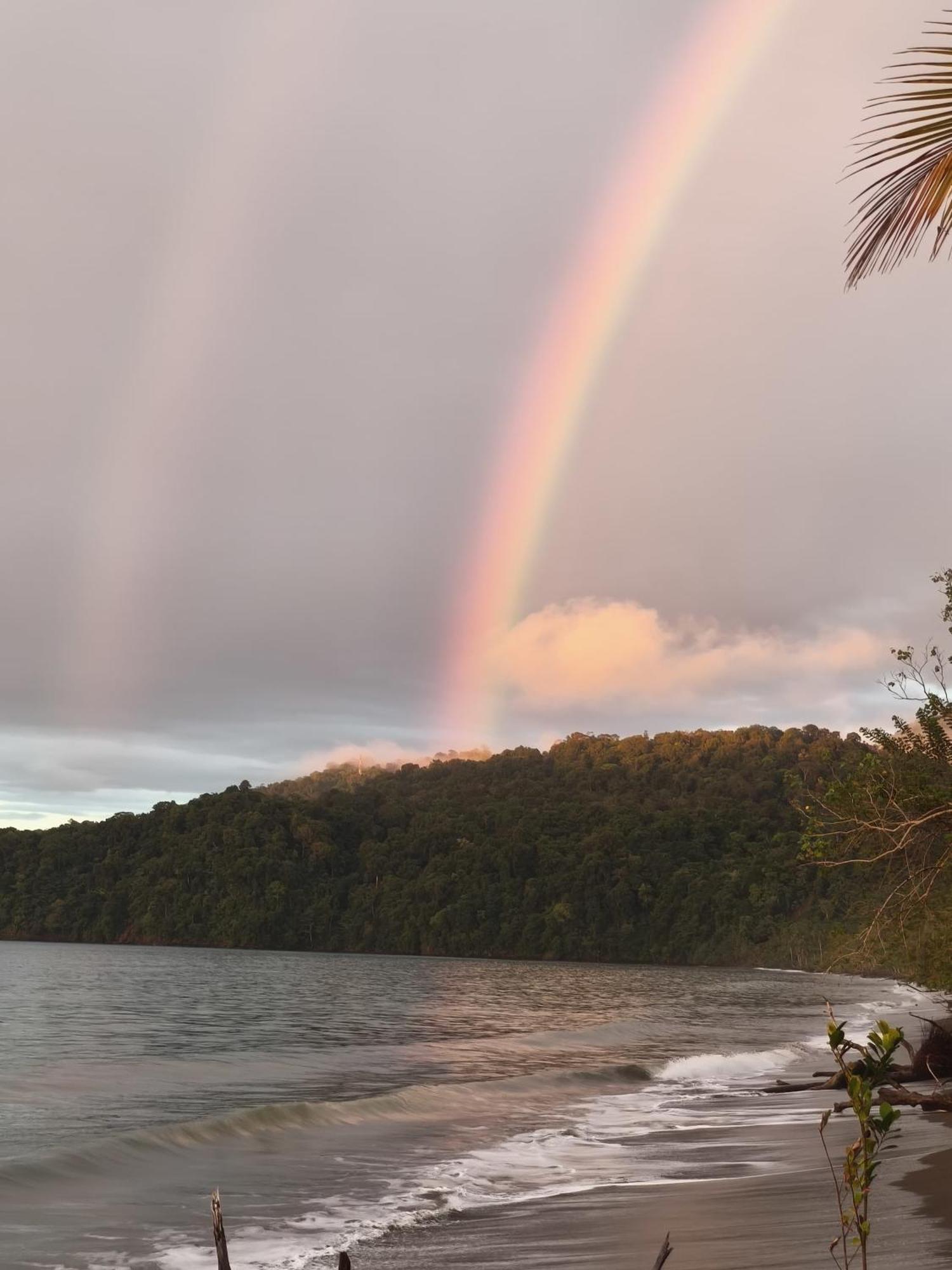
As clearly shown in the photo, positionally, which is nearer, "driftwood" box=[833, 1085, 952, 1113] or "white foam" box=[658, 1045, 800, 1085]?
"driftwood" box=[833, 1085, 952, 1113]

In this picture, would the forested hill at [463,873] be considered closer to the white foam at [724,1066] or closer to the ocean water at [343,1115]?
the ocean water at [343,1115]

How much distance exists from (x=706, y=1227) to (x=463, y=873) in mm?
159444

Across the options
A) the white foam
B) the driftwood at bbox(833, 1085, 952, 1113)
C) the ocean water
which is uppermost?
the driftwood at bbox(833, 1085, 952, 1113)

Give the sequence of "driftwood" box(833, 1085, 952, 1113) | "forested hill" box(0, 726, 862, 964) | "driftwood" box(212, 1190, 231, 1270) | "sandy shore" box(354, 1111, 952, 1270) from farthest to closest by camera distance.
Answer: "forested hill" box(0, 726, 862, 964) < "driftwood" box(833, 1085, 952, 1113) < "sandy shore" box(354, 1111, 952, 1270) < "driftwood" box(212, 1190, 231, 1270)

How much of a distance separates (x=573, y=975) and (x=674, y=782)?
253ft

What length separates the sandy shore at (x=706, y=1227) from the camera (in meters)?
9.22

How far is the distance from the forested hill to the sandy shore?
454 ft

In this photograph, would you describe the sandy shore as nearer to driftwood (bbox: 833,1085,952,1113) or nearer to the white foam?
driftwood (bbox: 833,1085,952,1113)

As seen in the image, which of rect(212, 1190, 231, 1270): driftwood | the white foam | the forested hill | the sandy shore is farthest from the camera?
the forested hill

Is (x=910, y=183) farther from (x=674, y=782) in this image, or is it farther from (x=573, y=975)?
(x=674, y=782)

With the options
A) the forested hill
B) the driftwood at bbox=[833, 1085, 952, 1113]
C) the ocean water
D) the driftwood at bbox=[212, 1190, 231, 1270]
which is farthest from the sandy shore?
the forested hill

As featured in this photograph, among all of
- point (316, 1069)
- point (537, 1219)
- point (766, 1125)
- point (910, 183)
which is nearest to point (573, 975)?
point (316, 1069)

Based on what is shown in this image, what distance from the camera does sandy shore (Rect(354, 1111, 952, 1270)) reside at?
9.22 metres

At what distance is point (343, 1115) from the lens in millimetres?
22750
